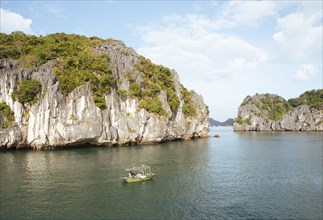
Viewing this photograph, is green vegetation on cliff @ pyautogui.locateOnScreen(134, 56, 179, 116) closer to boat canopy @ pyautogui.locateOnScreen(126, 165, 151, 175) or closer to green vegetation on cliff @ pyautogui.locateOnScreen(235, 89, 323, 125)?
boat canopy @ pyautogui.locateOnScreen(126, 165, 151, 175)

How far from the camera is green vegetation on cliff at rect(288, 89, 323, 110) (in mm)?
158875

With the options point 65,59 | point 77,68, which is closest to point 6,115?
point 77,68

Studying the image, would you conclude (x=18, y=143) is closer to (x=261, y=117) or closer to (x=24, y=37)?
(x=24, y=37)

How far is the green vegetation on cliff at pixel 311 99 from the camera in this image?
521 ft

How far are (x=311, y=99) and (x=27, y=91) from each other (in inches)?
6794

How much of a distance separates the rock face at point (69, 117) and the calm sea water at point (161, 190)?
11.9 m

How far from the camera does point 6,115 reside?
53.8 metres

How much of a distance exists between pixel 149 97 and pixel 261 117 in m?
125

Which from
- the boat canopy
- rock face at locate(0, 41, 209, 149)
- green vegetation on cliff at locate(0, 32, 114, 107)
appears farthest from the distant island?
the boat canopy

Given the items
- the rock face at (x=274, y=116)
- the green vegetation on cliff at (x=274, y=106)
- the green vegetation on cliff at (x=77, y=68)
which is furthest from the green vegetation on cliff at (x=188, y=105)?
the green vegetation on cliff at (x=274, y=106)

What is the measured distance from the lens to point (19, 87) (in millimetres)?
55344

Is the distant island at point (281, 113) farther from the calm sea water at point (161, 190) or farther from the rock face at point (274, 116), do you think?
the calm sea water at point (161, 190)

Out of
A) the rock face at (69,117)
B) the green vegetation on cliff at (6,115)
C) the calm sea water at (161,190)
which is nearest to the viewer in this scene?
the calm sea water at (161,190)

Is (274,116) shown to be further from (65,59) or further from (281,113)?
(65,59)
